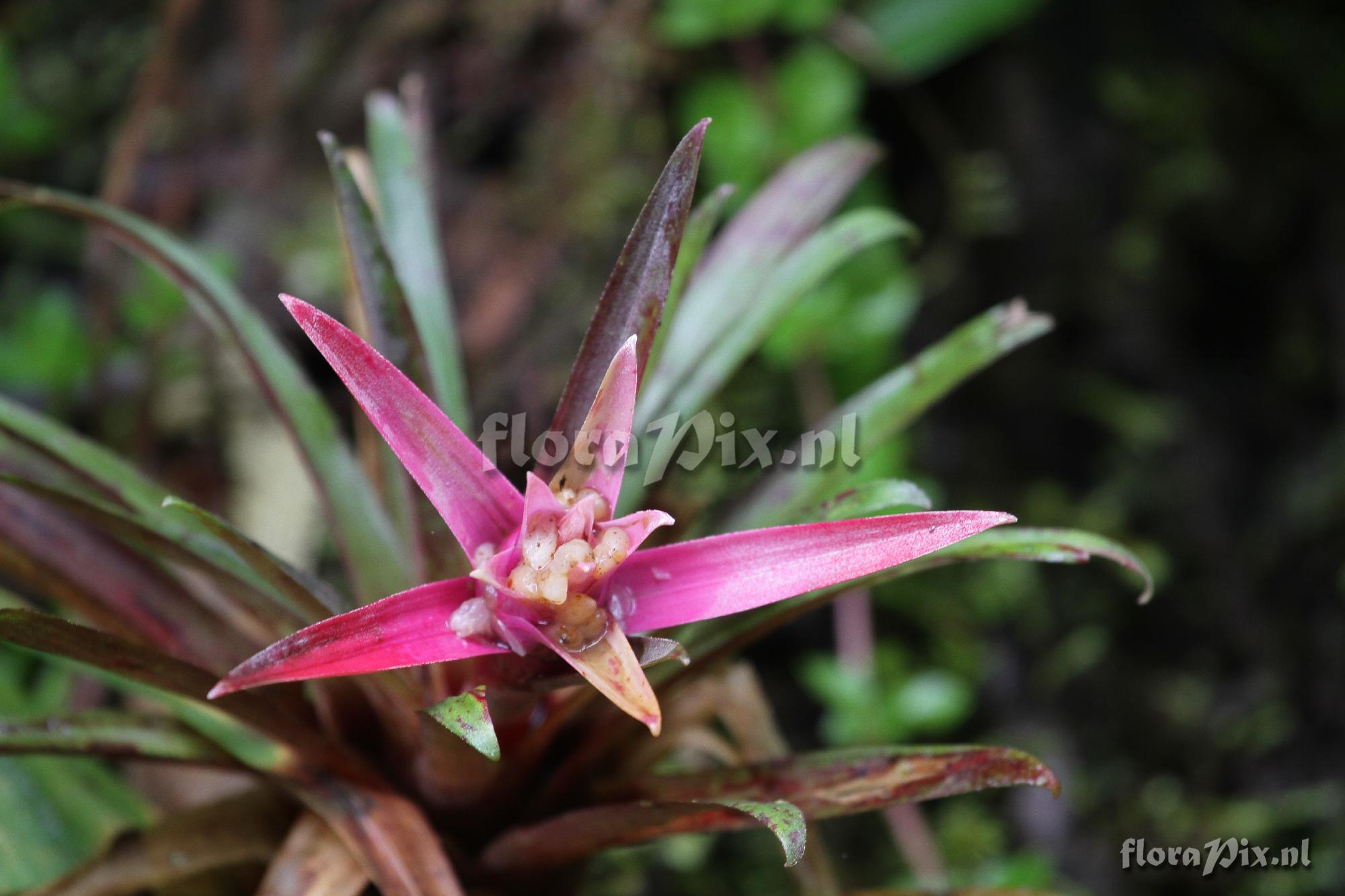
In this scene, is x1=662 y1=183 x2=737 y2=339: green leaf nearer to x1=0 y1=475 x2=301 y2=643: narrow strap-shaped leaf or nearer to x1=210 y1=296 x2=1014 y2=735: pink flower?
x1=210 y1=296 x2=1014 y2=735: pink flower

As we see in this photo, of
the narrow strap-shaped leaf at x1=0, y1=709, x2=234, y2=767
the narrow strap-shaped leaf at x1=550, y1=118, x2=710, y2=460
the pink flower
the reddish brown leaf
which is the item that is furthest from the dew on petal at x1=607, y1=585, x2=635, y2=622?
the narrow strap-shaped leaf at x1=0, y1=709, x2=234, y2=767

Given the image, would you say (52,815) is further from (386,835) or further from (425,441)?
(425,441)

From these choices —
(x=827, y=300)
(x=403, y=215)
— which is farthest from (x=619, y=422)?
(x=827, y=300)

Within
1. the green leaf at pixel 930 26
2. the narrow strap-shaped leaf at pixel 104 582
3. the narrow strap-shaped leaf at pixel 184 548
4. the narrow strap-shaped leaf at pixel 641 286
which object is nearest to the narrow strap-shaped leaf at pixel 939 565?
the narrow strap-shaped leaf at pixel 641 286

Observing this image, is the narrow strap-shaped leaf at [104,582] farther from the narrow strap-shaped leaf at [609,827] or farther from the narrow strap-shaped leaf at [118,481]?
the narrow strap-shaped leaf at [609,827]

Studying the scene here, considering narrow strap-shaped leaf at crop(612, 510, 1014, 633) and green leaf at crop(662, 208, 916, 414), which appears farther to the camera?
green leaf at crop(662, 208, 916, 414)

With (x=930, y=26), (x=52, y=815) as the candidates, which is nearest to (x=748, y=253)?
(x=52, y=815)

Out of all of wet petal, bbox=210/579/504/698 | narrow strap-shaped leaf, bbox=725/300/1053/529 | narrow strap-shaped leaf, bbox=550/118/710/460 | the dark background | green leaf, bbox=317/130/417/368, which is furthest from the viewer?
the dark background
